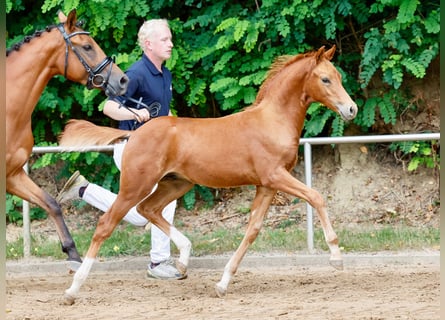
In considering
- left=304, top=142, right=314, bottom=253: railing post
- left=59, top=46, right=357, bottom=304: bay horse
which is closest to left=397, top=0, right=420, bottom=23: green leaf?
left=304, top=142, right=314, bottom=253: railing post

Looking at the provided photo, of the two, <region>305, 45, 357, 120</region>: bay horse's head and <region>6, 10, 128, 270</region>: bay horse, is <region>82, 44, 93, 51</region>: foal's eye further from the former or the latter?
<region>305, 45, 357, 120</region>: bay horse's head

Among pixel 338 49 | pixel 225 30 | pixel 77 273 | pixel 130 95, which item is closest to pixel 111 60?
pixel 130 95

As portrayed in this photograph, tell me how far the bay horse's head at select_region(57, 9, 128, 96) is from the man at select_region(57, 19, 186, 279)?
0.30m

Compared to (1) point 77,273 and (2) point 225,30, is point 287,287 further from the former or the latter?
(2) point 225,30

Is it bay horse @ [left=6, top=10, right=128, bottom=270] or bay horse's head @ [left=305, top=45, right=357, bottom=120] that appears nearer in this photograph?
bay horse's head @ [left=305, top=45, right=357, bottom=120]

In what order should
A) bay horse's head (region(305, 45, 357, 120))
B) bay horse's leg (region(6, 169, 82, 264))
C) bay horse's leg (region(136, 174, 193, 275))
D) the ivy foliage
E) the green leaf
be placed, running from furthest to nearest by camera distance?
the ivy foliage, the green leaf, bay horse's leg (region(136, 174, 193, 275)), bay horse's leg (region(6, 169, 82, 264)), bay horse's head (region(305, 45, 357, 120))

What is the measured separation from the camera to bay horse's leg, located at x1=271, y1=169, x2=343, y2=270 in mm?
5434

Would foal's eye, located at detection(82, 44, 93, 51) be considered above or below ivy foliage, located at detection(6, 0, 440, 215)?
above

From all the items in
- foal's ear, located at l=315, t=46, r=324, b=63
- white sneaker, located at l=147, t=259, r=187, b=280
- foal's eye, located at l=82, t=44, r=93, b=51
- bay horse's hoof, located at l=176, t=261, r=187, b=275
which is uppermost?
foal's eye, located at l=82, t=44, r=93, b=51

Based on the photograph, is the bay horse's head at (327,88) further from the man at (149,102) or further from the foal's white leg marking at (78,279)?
the foal's white leg marking at (78,279)

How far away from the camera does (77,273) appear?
5.58 metres

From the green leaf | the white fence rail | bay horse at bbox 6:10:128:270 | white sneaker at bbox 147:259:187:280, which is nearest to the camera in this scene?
bay horse at bbox 6:10:128:270

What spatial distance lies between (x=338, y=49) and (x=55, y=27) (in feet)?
14.1

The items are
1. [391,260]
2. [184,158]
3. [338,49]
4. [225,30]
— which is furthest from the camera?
[338,49]
